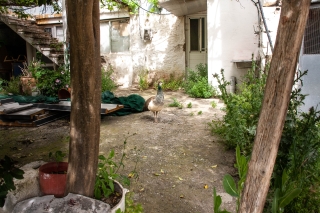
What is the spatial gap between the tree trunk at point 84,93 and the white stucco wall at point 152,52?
373 inches

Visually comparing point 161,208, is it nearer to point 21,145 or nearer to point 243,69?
point 21,145

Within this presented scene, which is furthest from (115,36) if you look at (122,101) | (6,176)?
(6,176)

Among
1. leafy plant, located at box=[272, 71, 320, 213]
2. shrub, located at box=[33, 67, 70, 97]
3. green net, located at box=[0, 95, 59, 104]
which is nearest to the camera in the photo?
leafy plant, located at box=[272, 71, 320, 213]

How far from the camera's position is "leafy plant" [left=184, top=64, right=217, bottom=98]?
9.20 meters

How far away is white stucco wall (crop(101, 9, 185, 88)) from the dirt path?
4382mm

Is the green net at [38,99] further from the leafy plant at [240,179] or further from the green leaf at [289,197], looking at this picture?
the green leaf at [289,197]

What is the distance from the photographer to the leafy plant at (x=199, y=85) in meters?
9.20

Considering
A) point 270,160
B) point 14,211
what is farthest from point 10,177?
point 270,160

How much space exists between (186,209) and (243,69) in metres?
6.76

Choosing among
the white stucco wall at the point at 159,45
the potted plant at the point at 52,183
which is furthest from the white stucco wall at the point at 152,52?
the potted plant at the point at 52,183

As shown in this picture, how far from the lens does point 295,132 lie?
9.32 feet

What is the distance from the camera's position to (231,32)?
9.03 metres

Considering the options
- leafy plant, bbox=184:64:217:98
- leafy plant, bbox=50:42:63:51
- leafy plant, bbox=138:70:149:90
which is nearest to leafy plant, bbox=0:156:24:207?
leafy plant, bbox=184:64:217:98

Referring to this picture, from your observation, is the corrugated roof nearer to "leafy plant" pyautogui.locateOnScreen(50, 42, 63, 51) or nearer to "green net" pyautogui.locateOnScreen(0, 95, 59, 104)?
"leafy plant" pyautogui.locateOnScreen(50, 42, 63, 51)
